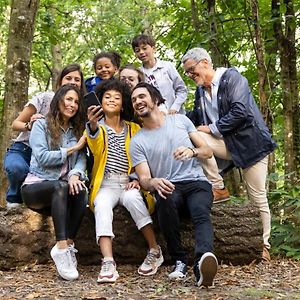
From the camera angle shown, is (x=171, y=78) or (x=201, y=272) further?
(x=171, y=78)

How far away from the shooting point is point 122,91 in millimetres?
4922

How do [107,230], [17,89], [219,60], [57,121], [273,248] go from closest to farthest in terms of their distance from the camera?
[107,230] < [57,121] < [273,248] < [17,89] < [219,60]

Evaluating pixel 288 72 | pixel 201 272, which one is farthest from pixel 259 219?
pixel 288 72

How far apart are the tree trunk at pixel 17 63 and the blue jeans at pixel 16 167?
99cm

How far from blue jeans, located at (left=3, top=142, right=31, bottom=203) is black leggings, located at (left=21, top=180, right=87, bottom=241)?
0.94ft

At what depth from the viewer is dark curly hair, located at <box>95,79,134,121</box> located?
4898 mm

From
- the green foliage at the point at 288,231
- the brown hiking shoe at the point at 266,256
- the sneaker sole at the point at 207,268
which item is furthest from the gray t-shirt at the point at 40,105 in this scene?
the green foliage at the point at 288,231

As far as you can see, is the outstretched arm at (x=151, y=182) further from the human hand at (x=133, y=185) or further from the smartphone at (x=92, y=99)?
the smartphone at (x=92, y=99)

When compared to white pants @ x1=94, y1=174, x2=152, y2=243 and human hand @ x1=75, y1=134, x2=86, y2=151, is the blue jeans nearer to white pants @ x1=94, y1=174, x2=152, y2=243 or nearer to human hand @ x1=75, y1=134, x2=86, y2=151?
human hand @ x1=75, y1=134, x2=86, y2=151

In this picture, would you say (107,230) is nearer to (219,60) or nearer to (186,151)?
(186,151)

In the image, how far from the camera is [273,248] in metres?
5.54

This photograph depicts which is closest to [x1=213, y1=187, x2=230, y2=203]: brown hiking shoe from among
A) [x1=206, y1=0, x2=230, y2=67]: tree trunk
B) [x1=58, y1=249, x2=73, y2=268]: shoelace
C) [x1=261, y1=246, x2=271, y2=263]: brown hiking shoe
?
[x1=261, y1=246, x2=271, y2=263]: brown hiking shoe

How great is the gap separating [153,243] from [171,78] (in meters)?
2.12

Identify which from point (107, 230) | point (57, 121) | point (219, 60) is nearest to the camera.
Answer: point (107, 230)
